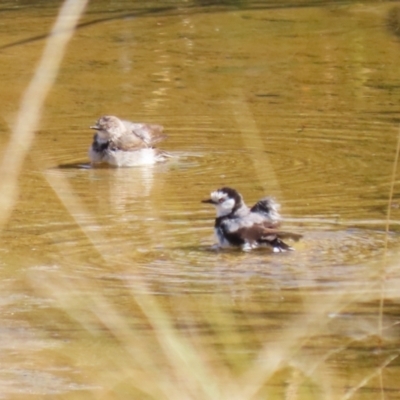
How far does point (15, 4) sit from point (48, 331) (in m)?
11.3

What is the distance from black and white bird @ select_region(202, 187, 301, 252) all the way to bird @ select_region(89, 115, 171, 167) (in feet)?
6.94

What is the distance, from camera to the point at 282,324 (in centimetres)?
538

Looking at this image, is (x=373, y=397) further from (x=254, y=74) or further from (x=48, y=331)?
(x=254, y=74)

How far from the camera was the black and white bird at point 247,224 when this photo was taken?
22.6ft

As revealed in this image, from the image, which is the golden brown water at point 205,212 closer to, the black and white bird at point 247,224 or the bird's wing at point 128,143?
the black and white bird at point 247,224

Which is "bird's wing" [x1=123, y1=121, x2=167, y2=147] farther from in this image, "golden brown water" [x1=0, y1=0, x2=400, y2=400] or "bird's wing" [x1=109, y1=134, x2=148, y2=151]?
"golden brown water" [x1=0, y1=0, x2=400, y2=400]

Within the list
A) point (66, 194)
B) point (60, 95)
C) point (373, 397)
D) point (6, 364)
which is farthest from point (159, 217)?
point (60, 95)

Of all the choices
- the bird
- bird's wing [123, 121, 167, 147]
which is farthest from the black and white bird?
bird's wing [123, 121, 167, 147]

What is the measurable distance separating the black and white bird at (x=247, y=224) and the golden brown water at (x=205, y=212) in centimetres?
9

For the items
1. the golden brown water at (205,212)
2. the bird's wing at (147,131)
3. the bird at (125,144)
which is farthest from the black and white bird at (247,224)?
the bird's wing at (147,131)

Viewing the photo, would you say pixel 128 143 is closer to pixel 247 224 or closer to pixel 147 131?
pixel 147 131

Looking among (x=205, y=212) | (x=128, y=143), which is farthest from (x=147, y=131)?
(x=205, y=212)

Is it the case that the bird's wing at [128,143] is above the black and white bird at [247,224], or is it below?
below

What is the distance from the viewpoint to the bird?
9445 millimetres
